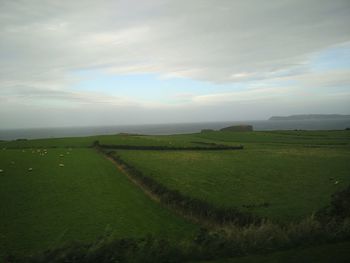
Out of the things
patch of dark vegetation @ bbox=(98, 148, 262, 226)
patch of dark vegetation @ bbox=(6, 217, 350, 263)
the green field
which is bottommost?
patch of dark vegetation @ bbox=(98, 148, 262, 226)

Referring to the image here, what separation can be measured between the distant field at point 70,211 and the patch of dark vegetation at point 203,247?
1283 millimetres

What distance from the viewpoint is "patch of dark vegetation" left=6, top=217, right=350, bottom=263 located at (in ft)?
24.6

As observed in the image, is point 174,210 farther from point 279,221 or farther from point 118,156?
point 118,156

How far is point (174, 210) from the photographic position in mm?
17609

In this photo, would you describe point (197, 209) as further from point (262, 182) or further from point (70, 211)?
point (262, 182)

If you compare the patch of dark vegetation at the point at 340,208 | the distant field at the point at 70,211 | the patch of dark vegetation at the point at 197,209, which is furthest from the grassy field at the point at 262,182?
the distant field at the point at 70,211

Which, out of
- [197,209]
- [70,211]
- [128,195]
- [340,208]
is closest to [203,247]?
[340,208]

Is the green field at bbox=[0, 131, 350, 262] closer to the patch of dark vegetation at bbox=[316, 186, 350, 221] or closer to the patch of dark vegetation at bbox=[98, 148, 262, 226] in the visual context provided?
the patch of dark vegetation at bbox=[98, 148, 262, 226]

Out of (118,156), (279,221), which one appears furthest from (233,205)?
(118,156)

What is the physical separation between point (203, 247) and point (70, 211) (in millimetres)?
10219

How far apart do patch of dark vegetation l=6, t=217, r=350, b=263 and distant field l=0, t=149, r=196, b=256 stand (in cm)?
→ 128

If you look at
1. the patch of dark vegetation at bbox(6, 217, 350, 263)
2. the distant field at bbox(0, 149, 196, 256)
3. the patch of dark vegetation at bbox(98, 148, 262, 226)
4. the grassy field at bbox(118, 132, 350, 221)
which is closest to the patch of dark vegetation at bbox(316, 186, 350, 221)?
the patch of dark vegetation at bbox(6, 217, 350, 263)

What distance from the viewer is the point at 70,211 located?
1580 cm

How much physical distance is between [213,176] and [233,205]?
8.32 metres
